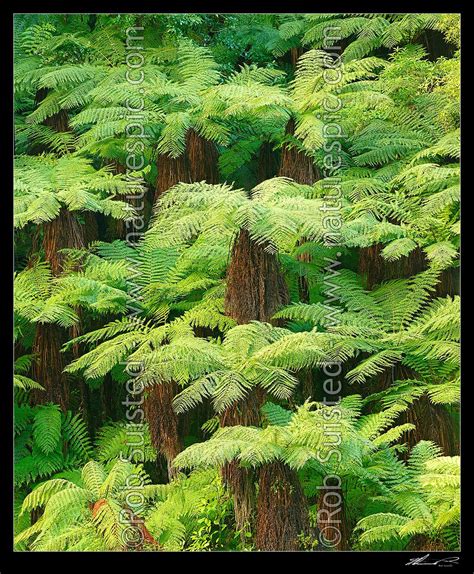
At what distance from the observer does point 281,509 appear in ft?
17.0

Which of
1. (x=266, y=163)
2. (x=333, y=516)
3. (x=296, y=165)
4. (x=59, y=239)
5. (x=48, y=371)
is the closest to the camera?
(x=333, y=516)

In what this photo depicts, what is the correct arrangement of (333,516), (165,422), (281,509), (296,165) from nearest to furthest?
(281,509) → (333,516) → (165,422) → (296,165)

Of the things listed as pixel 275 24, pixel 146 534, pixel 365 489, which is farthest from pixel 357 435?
pixel 275 24

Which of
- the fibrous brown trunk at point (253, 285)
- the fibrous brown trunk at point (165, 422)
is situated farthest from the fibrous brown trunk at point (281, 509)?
the fibrous brown trunk at point (253, 285)

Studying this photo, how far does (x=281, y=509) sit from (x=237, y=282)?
143 cm

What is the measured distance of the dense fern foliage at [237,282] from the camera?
5297mm

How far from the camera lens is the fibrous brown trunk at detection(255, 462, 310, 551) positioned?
5145mm

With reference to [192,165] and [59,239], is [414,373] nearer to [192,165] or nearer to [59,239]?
[192,165]

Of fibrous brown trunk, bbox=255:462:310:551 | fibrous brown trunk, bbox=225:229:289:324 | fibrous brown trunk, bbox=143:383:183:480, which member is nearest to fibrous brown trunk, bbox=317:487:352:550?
fibrous brown trunk, bbox=255:462:310:551

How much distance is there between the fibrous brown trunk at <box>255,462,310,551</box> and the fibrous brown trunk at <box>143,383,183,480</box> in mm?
705

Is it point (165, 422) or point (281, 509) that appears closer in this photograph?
point (281, 509)

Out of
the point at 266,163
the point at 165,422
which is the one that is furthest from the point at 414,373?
the point at 266,163

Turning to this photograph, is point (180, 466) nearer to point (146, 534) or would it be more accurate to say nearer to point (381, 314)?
point (146, 534)

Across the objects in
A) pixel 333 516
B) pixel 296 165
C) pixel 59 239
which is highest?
pixel 296 165
